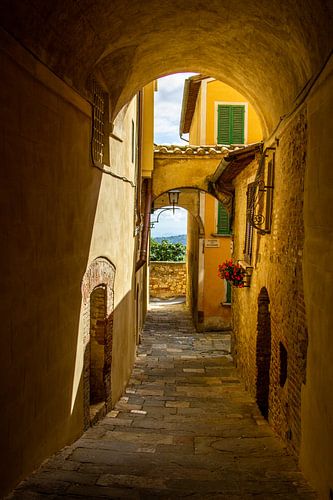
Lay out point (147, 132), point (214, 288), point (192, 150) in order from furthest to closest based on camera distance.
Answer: point (214, 288)
point (192, 150)
point (147, 132)

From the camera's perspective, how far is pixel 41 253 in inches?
165

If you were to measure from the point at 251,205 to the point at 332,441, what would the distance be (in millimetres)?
5159

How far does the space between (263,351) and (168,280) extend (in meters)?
18.2

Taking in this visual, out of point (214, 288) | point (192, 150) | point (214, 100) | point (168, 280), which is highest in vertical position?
point (214, 100)

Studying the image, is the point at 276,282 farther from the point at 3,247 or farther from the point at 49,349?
the point at 3,247

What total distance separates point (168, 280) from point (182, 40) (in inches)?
804

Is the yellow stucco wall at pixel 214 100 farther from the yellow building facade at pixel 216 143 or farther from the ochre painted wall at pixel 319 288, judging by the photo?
the ochre painted wall at pixel 319 288

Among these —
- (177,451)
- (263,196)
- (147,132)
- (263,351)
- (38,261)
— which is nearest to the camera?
(38,261)

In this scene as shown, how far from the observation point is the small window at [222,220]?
16875 mm

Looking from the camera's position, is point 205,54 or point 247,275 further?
point 247,275

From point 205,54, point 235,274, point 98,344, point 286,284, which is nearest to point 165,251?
point 235,274

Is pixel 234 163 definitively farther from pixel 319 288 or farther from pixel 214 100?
pixel 214 100

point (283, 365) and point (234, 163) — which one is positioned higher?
point (234, 163)

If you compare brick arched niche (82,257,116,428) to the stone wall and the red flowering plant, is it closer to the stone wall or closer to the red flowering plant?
the red flowering plant
